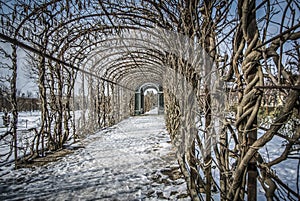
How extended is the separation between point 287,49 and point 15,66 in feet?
13.5

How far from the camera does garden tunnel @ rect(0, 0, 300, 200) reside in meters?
0.79

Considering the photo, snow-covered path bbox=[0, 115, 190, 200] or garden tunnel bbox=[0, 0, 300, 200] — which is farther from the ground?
garden tunnel bbox=[0, 0, 300, 200]

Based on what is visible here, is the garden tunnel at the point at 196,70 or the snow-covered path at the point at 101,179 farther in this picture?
the snow-covered path at the point at 101,179

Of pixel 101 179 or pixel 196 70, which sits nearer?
pixel 196 70

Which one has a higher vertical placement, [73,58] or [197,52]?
[73,58]

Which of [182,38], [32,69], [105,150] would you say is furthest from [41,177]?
[182,38]

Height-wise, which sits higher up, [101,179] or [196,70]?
[196,70]

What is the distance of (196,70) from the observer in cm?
196

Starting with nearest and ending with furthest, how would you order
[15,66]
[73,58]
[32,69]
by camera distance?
[15,66] < [32,69] < [73,58]

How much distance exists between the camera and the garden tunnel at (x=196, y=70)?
789 millimetres

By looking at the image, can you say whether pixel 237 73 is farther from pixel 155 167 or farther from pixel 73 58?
pixel 73 58

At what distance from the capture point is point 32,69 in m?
4.72

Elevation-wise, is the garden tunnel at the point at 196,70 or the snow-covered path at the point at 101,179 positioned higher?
the garden tunnel at the point at 196,70

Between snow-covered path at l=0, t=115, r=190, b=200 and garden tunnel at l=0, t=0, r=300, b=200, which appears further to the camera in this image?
snow-covered path at l=0, t=115, r=190, b=200
